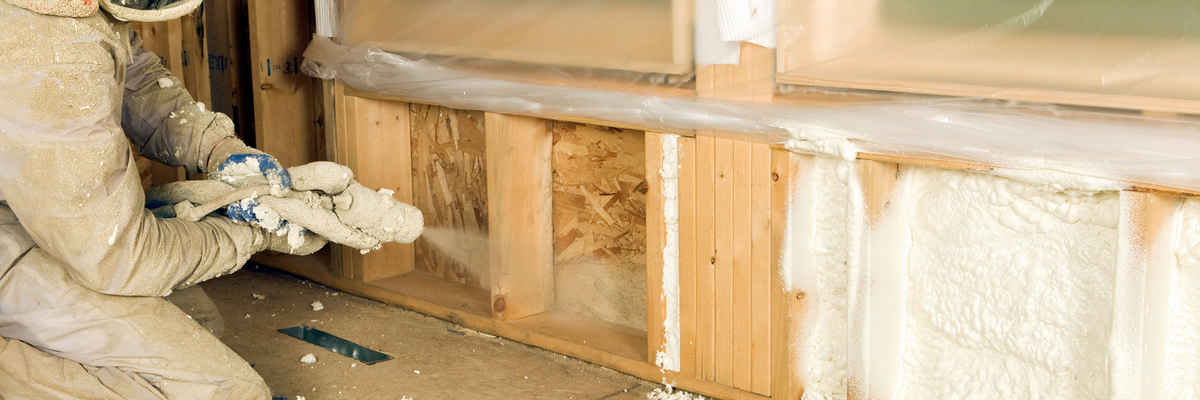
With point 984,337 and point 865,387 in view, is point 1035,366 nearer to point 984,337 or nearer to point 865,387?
point 984,337

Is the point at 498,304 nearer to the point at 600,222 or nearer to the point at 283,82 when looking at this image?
the point at 600,222

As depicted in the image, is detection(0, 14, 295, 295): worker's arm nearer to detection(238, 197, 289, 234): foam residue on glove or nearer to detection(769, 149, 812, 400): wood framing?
detection(238, 197, 289, 234): foam residue on glove

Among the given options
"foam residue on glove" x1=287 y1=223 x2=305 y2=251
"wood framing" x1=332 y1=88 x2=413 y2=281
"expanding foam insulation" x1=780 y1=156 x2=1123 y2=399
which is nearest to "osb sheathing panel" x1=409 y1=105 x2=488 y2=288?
"wood framing" x1=332 y1=88 x2=413 y2=281

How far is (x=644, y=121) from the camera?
297 cm

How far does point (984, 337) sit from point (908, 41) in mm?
633

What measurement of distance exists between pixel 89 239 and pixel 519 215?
4.81 feet

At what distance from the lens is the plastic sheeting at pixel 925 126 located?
6.99 ft

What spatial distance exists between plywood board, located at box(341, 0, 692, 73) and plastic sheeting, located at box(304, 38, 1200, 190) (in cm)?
8

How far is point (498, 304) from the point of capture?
3584 mm

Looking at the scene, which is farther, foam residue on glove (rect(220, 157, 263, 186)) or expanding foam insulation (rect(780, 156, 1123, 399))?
foam residue on glove (rect(220, 157, 263, 186))

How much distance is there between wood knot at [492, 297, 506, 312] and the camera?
3.58 metres

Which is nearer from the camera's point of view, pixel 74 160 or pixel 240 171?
pixel 74 160

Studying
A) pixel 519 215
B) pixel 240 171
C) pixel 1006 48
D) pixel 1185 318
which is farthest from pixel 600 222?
pixel 1185 318

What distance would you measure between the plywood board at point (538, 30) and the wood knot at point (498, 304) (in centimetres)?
73
